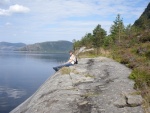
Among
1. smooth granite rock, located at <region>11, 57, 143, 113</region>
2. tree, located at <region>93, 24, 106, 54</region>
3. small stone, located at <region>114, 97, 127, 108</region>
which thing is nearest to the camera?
smooth granite rock, located at <region>11, 57, 143, 113</region>

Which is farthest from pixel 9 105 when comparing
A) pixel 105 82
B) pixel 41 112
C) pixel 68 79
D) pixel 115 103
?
pixel 115 103

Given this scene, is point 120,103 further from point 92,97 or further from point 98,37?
point 98,37

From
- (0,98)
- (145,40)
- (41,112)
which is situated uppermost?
(145,40)

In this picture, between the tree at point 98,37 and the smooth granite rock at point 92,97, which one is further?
the tree at point 98,37

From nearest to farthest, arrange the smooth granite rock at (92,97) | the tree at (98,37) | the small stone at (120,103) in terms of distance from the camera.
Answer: the smooth granite rock at (92,97) → the small stone at (120,103) → the tree at (98,37)

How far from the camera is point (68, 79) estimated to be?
2352 centimetres

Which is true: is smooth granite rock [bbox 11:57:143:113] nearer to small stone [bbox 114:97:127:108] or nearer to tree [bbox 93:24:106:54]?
small stone [bbox 114:97:127:108]

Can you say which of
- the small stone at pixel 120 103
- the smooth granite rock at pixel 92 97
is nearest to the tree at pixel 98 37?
the smooth granite rock at pixel 92 97

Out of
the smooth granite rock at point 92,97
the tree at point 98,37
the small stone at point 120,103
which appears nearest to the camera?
the smooth granite rock at point 92,97

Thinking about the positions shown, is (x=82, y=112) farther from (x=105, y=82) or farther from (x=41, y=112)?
(x=105, y=82)

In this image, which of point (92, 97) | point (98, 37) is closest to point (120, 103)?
point (92, 97)

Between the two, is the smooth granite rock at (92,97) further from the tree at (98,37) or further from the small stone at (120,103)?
the tree at (98,37)

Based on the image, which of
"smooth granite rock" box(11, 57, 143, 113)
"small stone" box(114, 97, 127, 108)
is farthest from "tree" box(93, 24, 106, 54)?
"small stone" box(114, 97, 127, 108)

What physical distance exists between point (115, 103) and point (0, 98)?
32.6 m
